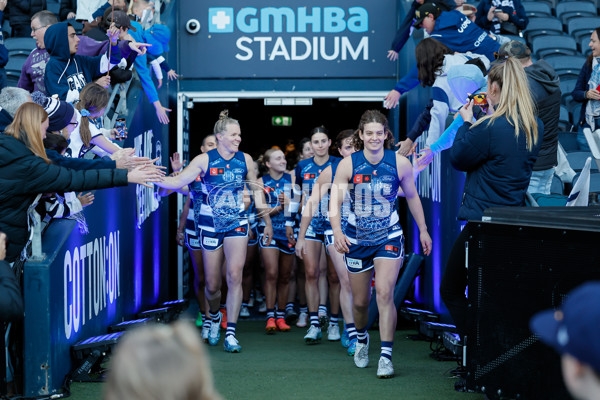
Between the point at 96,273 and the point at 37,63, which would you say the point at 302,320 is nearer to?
the point at 96,273

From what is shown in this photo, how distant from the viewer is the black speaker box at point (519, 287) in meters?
4.01

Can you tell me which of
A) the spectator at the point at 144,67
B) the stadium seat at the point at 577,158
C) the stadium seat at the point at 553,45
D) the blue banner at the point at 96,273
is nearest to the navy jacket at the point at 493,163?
the blue banner at the point at 96,273

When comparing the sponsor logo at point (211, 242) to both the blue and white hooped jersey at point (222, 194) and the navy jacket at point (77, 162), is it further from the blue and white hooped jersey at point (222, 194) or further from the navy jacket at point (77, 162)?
the navy jacket at point (77, 162)

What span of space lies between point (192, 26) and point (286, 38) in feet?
3.96

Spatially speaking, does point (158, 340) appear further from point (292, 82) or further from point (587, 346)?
point (292, 82)

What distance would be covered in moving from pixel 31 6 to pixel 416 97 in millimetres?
5316

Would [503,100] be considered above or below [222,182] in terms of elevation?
above

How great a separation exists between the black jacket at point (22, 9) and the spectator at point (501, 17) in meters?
5.80

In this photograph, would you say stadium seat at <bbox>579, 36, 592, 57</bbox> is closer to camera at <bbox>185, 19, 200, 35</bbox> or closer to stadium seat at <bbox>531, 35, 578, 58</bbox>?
stadium seat at <bbox>531, 35, 578, 58</bbox>

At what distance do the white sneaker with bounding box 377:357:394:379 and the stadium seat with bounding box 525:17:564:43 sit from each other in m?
8.61

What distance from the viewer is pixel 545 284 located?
4168mm

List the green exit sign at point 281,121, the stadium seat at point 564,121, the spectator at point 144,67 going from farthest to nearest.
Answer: the green exit sign at point 281,121, the stadium seat at point 564,121, the spectator at point 144,67

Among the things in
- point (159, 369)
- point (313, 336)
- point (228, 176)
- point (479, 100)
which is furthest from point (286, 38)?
point (159, 369)

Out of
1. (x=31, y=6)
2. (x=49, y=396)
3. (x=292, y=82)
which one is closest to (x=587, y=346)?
(x=49, y=396)
